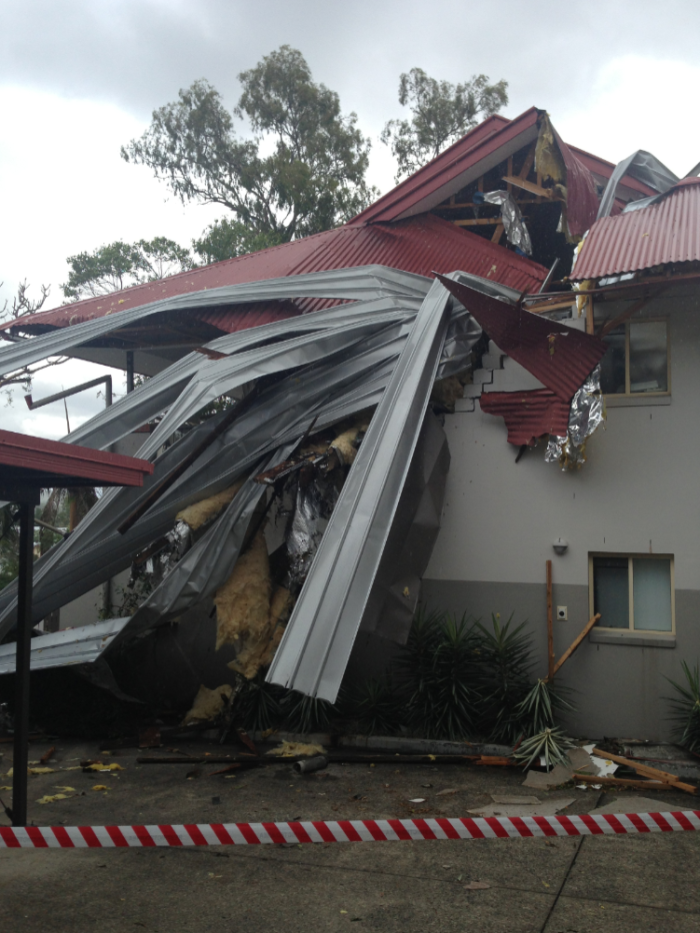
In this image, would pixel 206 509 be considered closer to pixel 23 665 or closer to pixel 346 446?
pixel 346 446

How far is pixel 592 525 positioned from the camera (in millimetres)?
9531

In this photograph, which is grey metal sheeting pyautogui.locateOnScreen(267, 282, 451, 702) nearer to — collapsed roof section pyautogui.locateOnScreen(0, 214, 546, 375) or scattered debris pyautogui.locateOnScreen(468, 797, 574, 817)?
scattered debris pyautogui.locateOnScreen(468, 797, 574, 817)

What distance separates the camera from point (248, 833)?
4695mm

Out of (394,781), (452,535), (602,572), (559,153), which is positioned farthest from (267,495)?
(559,153)

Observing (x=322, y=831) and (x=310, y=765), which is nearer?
(x=322, y=831)

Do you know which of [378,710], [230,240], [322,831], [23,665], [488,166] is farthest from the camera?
[230,240]

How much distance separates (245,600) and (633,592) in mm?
4654

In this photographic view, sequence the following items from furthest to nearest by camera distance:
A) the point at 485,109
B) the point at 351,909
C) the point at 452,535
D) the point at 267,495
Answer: the point at 485,109, the point at 452,535, the point at 267,495, the point at 351,909

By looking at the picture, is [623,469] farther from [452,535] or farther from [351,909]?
[351,909]

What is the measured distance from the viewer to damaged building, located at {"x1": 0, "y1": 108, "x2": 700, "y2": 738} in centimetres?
895

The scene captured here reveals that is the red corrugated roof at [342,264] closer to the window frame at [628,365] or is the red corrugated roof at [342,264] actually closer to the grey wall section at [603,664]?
the window frame at [628,365]

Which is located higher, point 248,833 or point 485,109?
point 485,109

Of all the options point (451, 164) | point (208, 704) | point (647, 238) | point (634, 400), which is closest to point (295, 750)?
point (208, 704)

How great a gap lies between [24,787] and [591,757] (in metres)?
5.76
